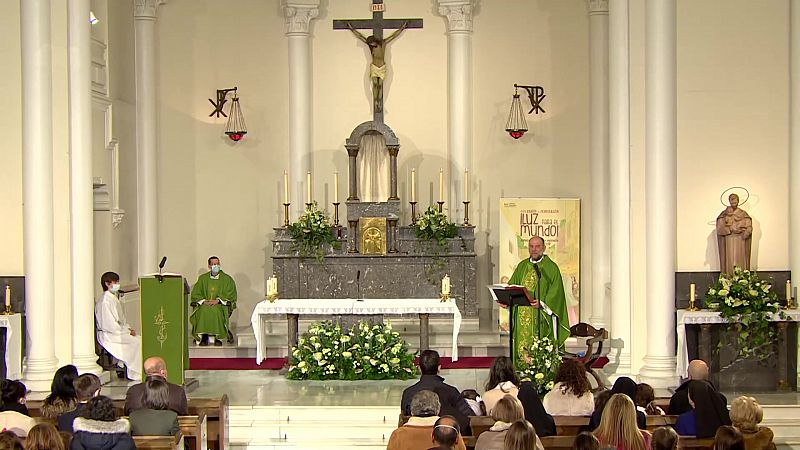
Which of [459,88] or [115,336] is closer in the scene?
[115,336]

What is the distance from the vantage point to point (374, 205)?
1642 centimetres

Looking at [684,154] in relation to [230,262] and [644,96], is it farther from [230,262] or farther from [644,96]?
[230,262]

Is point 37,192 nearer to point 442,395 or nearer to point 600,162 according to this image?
point 442,395

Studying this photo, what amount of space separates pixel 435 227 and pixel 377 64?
9.12 ft

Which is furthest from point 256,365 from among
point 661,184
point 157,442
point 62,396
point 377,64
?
point 157,442

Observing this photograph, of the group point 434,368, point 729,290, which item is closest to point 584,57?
point 729,290

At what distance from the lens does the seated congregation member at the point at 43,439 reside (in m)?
7.00

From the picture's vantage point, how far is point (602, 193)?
55.2ft

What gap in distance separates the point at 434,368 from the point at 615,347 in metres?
4.66

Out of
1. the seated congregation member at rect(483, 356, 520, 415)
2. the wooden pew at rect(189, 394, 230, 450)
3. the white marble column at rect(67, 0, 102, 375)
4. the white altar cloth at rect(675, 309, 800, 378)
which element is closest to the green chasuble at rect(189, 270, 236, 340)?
the white marble column at rect(67, 0, 102, 375)

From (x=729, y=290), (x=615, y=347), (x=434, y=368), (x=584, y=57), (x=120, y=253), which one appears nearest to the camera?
(x=434, y=368)

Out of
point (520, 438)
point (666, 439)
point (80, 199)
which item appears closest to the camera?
point (520, 438)

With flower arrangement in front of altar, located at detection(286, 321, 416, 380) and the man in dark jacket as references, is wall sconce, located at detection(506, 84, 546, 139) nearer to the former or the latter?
flower arrangement in front of altar, located at detection(286, 321, 416, 380)

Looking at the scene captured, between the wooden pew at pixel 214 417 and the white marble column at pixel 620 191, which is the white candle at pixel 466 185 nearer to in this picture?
the white marble column at pixel 620 191
